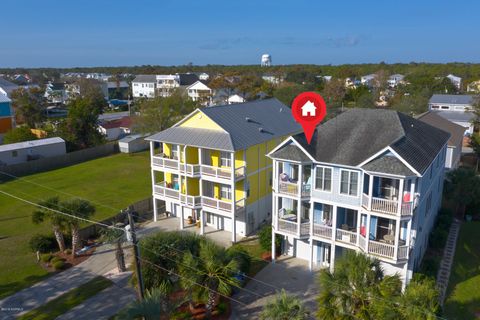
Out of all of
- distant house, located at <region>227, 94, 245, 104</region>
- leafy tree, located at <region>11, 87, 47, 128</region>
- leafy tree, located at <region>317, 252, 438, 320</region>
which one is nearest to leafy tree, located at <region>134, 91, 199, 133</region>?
leafy tree, located at <region>11, 87, 47, 128</region>

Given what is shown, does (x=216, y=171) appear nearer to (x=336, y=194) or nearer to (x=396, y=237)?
(x=336, y=194)

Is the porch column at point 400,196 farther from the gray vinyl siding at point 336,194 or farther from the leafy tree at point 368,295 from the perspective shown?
the leafy tree at point 368,295

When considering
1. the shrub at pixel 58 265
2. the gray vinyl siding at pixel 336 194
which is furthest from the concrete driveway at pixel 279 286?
the shrub at pixel 58 265

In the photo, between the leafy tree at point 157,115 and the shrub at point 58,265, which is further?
the leafy tree at point 157,115

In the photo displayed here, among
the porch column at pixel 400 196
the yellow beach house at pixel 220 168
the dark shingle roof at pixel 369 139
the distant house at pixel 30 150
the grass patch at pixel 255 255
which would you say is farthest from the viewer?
the distant house at pixel 30 150

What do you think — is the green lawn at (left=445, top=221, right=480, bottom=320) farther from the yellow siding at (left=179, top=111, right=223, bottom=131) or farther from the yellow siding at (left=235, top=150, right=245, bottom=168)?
the yellow siding at (left=179, top=111, right=223, bottom=131)

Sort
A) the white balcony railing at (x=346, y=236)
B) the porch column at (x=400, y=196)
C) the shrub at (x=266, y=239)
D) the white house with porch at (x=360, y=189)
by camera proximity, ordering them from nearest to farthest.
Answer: the porch column at (x=400, y=196), the white house with porch at (x=360, y=189), the white balcony railing at (x=346, y=236), the shrub at (x=266, y=239)
